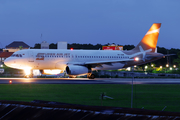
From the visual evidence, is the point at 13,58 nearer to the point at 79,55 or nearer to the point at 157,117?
the point at 79,55

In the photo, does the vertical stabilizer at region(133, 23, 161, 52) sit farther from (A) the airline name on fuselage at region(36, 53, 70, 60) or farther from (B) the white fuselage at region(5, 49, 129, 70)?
(A) the airline name on fuselage at region(36, 53, 70, 60)

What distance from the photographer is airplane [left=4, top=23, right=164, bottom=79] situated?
42.3 m

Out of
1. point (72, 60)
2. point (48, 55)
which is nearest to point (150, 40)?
point (72, 60)

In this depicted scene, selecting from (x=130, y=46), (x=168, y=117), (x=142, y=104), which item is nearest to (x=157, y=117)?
(x=168, y=117)

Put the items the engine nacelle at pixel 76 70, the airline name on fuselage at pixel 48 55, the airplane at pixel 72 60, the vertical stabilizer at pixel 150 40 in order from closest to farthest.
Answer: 1. the engine nacelle at pixel 76 70
2. the airplane at pixel 72 60
3. the airline name on fuselage at pixel 48 55
4. the vertical stabilizer at pixel 150 40

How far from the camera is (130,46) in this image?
16625 centimetres

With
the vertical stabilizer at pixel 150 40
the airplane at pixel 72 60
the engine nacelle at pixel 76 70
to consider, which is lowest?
the engine nacelle at pixel 76 70

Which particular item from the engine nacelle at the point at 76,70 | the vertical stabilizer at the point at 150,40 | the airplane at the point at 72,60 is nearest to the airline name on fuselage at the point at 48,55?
the airplane at the point at 72,60

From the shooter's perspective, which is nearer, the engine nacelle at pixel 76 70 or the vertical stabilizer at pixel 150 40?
the engine nacelle at pixel 76 70

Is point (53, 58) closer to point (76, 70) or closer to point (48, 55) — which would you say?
point (48, 55)

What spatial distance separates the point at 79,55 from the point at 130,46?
407ft

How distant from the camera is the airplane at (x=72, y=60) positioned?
42.3 m

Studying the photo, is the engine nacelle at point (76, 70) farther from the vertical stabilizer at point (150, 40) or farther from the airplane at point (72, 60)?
the vertical stabilizer at point (150, 40)

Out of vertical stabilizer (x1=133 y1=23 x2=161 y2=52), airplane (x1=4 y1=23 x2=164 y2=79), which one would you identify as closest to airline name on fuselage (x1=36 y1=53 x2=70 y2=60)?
airplane (x1=4 y1=23 x2=164 y2=79)
